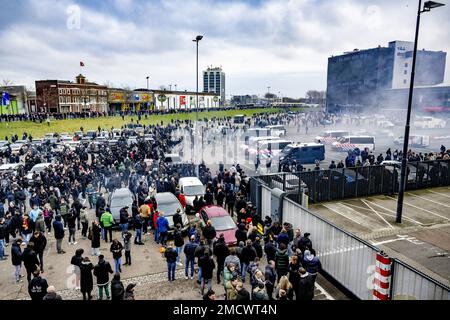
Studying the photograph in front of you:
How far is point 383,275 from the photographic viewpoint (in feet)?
23.4

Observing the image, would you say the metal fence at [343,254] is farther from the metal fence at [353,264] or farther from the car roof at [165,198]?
the car roof at [165,198]

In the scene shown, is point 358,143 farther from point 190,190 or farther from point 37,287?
point 37,287

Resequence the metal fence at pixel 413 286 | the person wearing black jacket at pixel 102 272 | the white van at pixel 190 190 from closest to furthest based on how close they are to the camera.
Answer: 1. the metal fence at pixel 413 286
2. the person wearing black jacket at pixel 102 272
3. the white van at pixel 190 190

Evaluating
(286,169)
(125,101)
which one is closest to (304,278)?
(286,169)

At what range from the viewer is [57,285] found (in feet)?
30.3

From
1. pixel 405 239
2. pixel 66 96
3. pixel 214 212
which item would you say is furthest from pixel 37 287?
pixel 66 96

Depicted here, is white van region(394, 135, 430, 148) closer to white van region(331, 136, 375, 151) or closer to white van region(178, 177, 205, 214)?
white van region(331, 136, 375, 151)

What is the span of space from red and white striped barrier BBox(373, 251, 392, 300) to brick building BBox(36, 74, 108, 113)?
70729mm

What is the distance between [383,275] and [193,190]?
1016cm

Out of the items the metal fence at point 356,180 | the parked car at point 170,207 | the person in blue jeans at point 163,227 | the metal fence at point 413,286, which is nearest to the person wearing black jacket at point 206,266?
the person in blue jeans at point 163,227

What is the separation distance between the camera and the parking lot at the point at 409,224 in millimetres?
10414

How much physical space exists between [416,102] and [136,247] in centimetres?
6746

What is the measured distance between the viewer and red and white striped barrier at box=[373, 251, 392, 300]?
277 inches

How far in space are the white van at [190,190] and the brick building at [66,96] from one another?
6015cm
